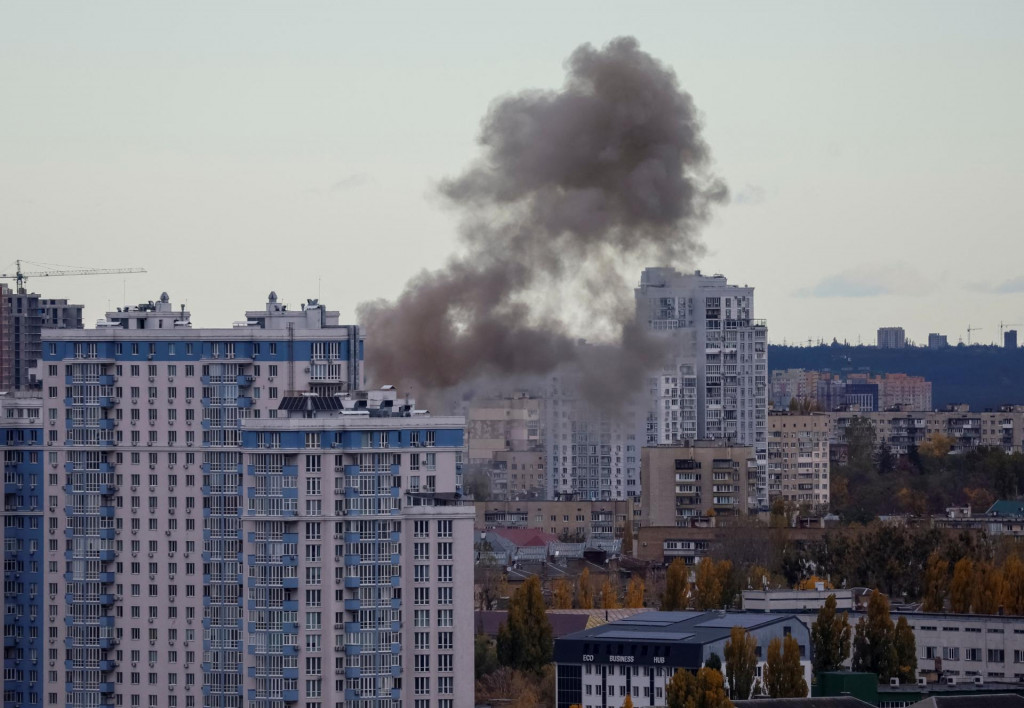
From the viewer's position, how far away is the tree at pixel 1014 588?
219 ft

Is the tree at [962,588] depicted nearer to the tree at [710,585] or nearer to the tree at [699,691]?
the tree at [710,585]

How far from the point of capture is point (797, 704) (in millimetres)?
52844

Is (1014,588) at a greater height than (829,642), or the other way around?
(1014,588)

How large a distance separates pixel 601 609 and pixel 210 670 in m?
20.2

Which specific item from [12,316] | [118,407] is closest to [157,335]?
[118,407]

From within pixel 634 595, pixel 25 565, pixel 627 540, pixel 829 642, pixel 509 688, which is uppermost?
pixel 25 565

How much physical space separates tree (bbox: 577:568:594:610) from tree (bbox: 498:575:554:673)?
9290mm

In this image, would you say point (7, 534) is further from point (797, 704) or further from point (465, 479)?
point (465, 479)

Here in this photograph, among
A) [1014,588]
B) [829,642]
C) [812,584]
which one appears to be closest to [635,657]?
[829,642]

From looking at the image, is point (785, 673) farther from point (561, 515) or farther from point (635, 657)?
point (561, 515)

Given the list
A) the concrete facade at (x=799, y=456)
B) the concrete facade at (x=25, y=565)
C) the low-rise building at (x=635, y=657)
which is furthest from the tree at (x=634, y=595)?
the concrete facade at (x=799, y=456)

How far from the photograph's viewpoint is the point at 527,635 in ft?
209

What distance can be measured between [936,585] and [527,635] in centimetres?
1277

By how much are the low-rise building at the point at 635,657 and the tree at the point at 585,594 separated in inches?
555
